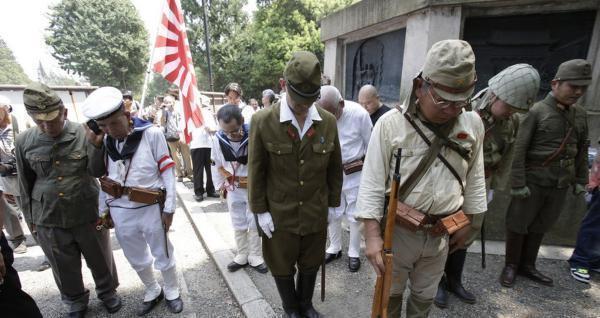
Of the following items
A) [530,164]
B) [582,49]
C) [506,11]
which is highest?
[506,11]

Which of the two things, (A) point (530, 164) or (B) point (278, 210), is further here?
(A) point (530, 164)

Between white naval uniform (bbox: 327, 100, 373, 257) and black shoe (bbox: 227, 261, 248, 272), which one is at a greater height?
white naval uniform (bbox: 327, 100, 373, 257)

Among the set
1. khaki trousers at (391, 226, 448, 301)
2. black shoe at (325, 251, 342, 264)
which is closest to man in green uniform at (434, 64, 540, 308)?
khaki trousers at (391, 226, 448, 301)

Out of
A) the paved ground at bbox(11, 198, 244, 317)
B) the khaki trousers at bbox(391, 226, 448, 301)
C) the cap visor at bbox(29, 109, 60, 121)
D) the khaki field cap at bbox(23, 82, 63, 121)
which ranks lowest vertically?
the paved ground at bbox(11, 198, 244, 317)

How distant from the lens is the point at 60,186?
249cm

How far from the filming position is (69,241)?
260 cm

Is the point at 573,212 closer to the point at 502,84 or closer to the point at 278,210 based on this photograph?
the point at 502,84

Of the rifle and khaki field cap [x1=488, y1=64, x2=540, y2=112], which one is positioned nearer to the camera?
the rifle

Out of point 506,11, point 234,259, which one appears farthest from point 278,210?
point 506,11

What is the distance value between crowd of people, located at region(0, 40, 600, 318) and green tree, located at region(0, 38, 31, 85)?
7309 centimetres

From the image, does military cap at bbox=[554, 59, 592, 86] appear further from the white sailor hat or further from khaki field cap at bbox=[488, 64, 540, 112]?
the white sailor hat

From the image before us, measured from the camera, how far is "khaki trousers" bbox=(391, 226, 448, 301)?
1.85 metres

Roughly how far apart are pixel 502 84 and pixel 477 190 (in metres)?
1.01

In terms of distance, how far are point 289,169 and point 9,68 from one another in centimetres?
8297
